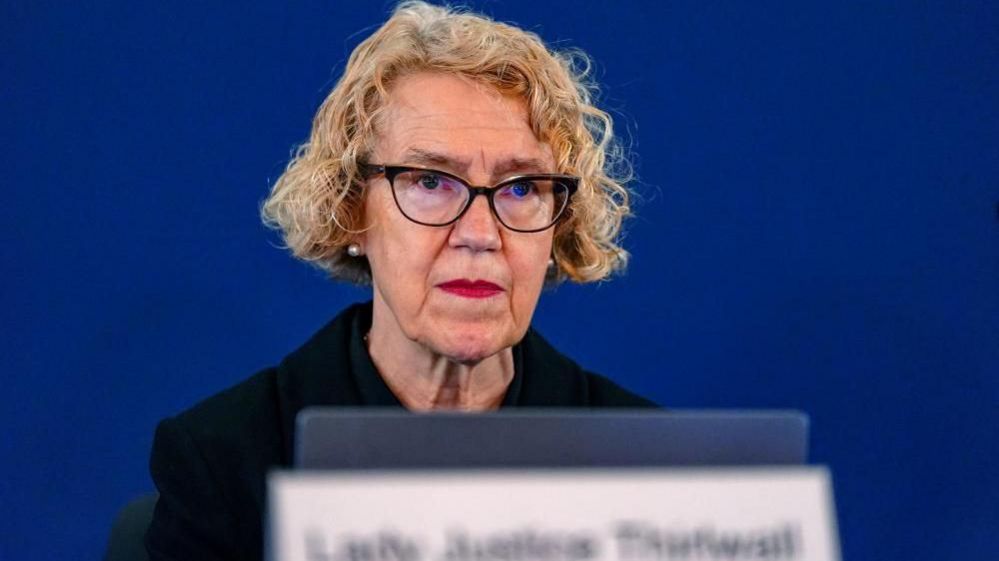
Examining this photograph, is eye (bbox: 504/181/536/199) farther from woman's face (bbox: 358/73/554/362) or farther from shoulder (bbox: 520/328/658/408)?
shoulder (bbox: 520/328/658/408)

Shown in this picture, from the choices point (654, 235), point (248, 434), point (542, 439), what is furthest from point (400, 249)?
point (654, 235)

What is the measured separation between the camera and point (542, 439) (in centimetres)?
72

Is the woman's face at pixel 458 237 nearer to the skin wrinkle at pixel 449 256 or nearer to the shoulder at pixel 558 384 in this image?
the skin wrinkle at pixel 449 256

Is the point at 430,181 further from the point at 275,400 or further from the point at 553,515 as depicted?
the point at 553,515

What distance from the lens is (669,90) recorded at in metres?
1.94

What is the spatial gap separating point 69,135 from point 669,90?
0.95 metres

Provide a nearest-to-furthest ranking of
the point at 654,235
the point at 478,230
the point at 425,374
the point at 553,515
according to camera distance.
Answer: the point at 553,515 < the point at 478,230 < the point at 425,374 < the point at 654,235

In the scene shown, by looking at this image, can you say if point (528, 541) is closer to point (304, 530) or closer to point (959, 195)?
point (304, 530)

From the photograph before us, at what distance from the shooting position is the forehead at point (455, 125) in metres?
1.29

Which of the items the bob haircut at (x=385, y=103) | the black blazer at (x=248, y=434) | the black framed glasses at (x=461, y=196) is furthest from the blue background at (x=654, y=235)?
the black framed glasses at (x=461, y=196)

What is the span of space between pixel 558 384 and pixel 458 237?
281 millimetres

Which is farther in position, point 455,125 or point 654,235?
point 654,235

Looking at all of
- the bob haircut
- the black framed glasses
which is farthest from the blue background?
the black framed glasses

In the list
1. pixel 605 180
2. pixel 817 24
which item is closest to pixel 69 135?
pixel 605 180
